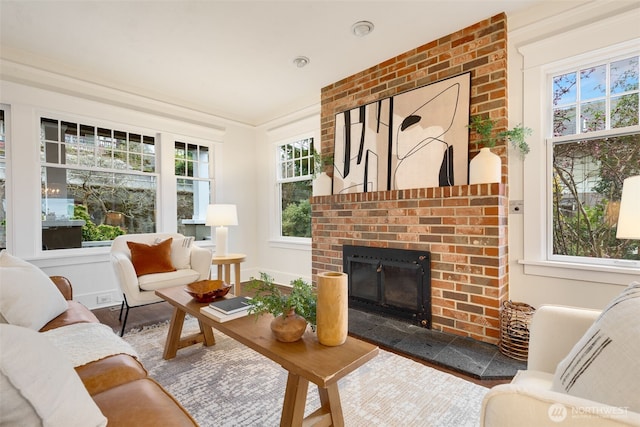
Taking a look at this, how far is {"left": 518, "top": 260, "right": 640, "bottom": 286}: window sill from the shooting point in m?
2.02

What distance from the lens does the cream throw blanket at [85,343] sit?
1.23 meters

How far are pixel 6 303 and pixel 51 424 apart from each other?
119 centimetres

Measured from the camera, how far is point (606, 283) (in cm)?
209

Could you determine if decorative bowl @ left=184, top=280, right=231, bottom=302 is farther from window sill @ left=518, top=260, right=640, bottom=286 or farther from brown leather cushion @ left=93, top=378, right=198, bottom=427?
window sill @ left=518, top=260, right=640, bottom=286

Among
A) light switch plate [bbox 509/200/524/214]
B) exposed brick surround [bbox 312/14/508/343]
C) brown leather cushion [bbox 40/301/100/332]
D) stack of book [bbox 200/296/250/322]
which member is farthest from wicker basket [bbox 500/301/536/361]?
brown leather cushion [bbox 40/301/100/332]

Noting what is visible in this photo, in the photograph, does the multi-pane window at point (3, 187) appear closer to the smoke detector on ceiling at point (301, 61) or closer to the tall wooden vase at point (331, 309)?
the smoke detector on ceiling at point (301, 61)

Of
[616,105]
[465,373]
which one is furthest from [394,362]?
[616,105]

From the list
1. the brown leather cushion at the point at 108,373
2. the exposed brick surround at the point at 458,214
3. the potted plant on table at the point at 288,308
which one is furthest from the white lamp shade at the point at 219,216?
the brown leather cushion at the point at 108,373

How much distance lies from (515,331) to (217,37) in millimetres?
3337

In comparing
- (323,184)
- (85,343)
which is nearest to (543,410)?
(85,343)

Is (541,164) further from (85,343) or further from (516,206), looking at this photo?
(85,343)

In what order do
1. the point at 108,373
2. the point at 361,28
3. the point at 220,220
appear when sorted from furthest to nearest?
the point at 220,220 < the point at 361,28 < the point at 108,373

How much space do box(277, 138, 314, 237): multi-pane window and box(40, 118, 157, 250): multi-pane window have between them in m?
1.75

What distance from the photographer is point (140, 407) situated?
936mm
